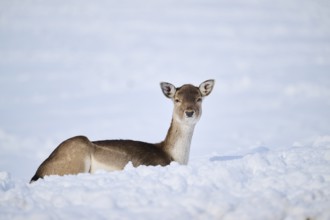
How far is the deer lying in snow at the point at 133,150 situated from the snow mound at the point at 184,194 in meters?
1.65

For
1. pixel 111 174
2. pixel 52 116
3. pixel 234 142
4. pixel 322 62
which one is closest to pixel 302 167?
pixel 111 174

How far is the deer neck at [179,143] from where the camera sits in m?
14.8

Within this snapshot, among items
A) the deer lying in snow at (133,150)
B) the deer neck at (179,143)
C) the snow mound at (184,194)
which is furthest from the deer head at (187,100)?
the snow mound at (184,194)

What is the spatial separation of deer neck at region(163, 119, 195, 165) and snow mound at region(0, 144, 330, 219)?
334cm

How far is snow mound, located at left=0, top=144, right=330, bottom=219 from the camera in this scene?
31.2 ft

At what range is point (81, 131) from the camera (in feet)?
147

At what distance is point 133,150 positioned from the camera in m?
14.1

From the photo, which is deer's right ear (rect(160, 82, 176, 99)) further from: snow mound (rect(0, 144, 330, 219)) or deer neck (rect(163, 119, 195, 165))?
snow mound (rect(0, 144, 330, 219))

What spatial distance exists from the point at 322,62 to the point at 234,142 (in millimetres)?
37232

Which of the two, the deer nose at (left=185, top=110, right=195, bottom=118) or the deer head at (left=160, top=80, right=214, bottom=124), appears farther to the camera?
the deer head at (left=160, top=80, right=214, bottom=124)

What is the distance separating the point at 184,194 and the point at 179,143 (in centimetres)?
478

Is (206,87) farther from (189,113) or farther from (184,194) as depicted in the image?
(184,194)

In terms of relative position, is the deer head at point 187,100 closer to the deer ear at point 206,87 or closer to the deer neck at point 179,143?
the deer ear at point 206,87

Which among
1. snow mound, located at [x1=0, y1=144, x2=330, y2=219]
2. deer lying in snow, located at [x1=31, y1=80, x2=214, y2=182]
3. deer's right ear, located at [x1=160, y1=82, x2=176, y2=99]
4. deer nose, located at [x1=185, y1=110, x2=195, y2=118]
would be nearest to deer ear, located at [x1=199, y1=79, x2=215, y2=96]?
deer lying in snow, located at [x1=31, y1=80, x2=214, y2=182]
